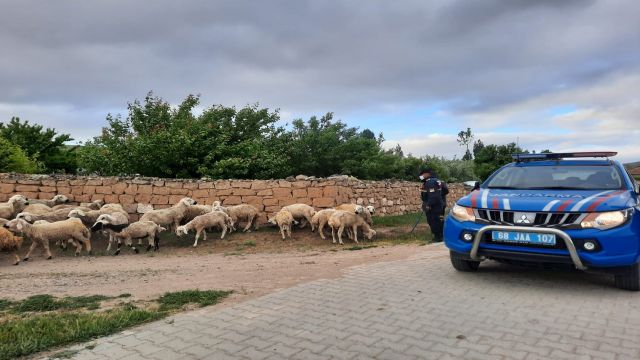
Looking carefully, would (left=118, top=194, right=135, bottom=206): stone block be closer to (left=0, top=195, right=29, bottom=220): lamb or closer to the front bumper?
(left=0, top=195, right=29, bottom=220): lamb

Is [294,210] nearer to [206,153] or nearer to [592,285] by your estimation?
[206,153]

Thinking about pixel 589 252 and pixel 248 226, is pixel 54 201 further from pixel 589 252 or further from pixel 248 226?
pixel 589 252

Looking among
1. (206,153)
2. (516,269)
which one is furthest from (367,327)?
(206,153)

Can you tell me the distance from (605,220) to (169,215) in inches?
394

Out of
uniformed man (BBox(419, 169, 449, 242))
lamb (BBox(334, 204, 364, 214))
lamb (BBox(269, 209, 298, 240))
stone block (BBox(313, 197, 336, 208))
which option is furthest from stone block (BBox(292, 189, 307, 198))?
uniformed man (BBox(419, 169, 449, 242))

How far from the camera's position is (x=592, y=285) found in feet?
18.4

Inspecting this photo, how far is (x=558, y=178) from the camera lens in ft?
20.5

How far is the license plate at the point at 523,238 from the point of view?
5.04 meters

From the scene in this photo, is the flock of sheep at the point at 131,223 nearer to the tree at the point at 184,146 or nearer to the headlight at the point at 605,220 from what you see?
the tree at the point at 184,146

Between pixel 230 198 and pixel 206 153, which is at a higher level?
pixel 206 153

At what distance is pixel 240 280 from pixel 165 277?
140 cm

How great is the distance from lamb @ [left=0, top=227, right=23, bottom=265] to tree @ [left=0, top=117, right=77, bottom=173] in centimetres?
1461

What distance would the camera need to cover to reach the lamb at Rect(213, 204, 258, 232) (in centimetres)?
1255

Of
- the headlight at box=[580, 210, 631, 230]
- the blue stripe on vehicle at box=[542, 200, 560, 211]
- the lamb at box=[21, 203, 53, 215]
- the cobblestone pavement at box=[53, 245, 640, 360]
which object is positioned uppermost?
the blue stripe on vehicle at box=[542, 200, 560, 211]
